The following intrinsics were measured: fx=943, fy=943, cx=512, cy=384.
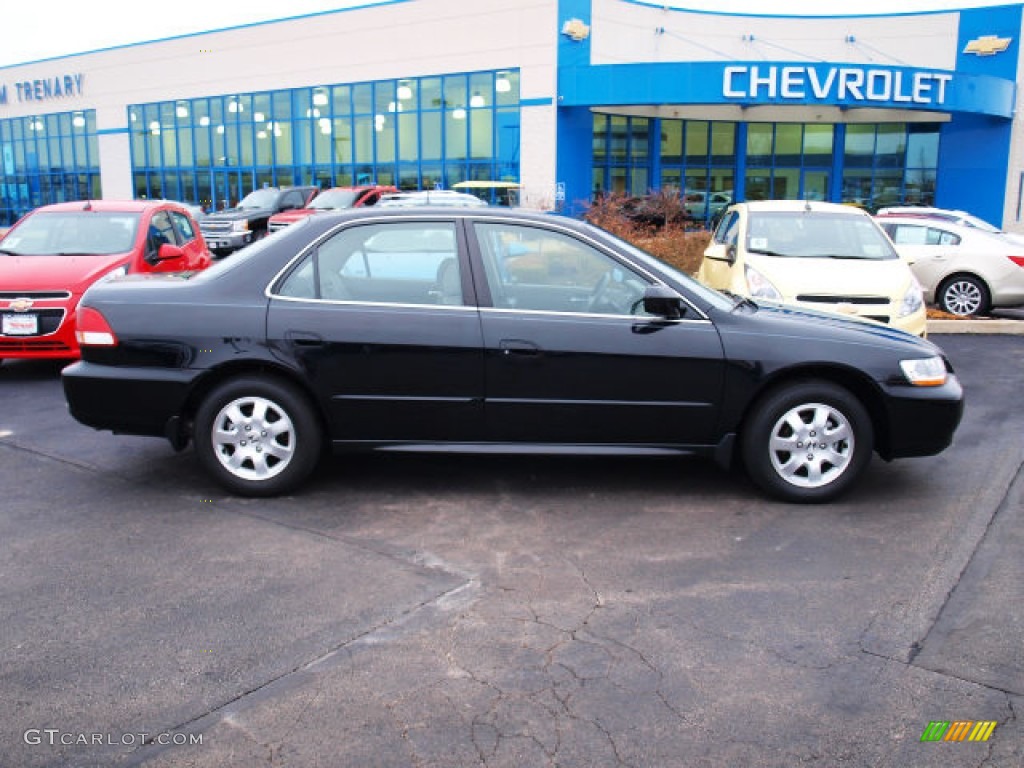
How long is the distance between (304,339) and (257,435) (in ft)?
2.03

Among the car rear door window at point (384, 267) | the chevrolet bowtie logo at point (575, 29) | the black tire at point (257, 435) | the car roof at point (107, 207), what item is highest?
the chevrolet bowtie logo at point (575, 29)

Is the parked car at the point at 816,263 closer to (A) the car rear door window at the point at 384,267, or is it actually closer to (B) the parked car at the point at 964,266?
(A) the car rear door window at the point at 384,267

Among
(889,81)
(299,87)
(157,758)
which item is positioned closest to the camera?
(157,758)

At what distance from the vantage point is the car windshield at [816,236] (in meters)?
9.49

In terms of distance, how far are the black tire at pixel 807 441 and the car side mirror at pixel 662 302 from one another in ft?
2.40

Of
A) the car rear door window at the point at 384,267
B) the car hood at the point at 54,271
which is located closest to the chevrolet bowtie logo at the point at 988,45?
the car hood at the point at 54,271

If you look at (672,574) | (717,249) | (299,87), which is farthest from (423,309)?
(299,87)

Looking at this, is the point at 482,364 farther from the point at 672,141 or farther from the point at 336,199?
the point at 672,141

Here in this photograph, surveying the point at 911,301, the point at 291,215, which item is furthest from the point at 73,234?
the point at 291,215

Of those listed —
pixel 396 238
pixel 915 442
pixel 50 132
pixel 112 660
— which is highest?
pixel 50 132

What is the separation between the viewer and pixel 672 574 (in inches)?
175

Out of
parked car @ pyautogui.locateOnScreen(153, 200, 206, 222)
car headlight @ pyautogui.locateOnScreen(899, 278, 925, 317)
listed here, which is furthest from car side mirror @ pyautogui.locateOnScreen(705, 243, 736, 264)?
parked car @ pyautogui.locateOnScreen(153, 200, 206, 222)

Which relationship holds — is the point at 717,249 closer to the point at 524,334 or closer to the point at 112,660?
the point at 524,334

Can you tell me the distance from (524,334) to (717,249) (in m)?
5.62
